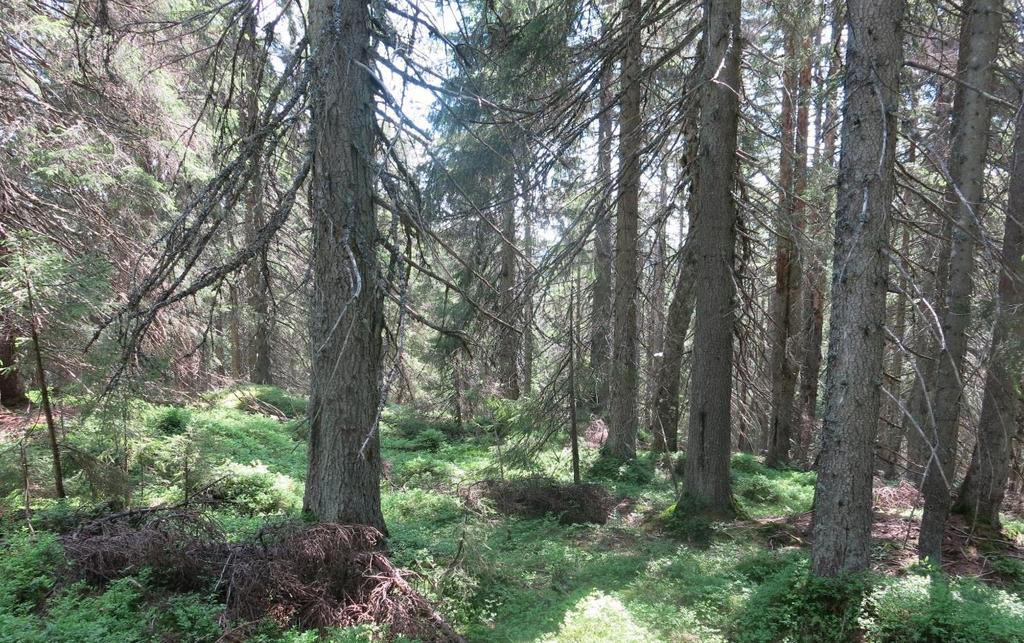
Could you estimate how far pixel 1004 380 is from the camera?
664 centimetres

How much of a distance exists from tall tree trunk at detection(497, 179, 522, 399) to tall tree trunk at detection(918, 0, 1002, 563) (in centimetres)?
459

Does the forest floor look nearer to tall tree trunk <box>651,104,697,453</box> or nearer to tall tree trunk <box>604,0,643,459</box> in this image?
tall tree trunk <box>604,0,643,459</box>

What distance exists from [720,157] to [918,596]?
17.8ft

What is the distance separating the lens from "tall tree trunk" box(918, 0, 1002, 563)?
5.58m

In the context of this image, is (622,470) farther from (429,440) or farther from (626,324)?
(429,440)

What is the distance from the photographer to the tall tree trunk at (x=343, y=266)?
4680 millimetres

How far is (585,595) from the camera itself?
17.7 feet

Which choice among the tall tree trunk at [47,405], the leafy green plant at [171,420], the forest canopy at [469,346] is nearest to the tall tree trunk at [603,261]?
the forest canopy at [469,346]

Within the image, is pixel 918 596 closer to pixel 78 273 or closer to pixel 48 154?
pixel 78 273

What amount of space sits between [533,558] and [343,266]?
4217mm

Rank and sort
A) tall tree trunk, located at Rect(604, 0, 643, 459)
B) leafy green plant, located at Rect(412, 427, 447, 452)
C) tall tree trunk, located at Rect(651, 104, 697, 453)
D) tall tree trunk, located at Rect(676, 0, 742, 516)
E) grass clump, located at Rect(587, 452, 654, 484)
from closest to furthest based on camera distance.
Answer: tall tree trunk, located at Rect(676, 0, 742, 516)
tall tree trunk, located at Rect(651, 104, 697, 453)
tall tree trunk, located at Rect(604, 0, 643, 459)
grass clump, located at Rect(587, 452, 654, 484)
leafy green plant, located at Rect(412, 427, 447, 452)

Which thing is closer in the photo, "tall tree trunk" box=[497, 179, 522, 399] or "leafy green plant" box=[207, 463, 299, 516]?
"tall tree trunk" box=[497, 179, 522, 399]

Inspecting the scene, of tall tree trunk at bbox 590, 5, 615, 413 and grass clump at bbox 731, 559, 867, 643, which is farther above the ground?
tall tree trunk at bbox 590, 5, 615, 413

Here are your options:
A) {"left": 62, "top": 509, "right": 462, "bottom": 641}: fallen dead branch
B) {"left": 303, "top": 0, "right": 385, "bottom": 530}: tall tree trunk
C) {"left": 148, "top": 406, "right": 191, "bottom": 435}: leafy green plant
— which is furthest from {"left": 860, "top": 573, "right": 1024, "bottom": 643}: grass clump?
{"left": 148, "top": 406, "right": 191, "bottom": 435}: leafy green plant
